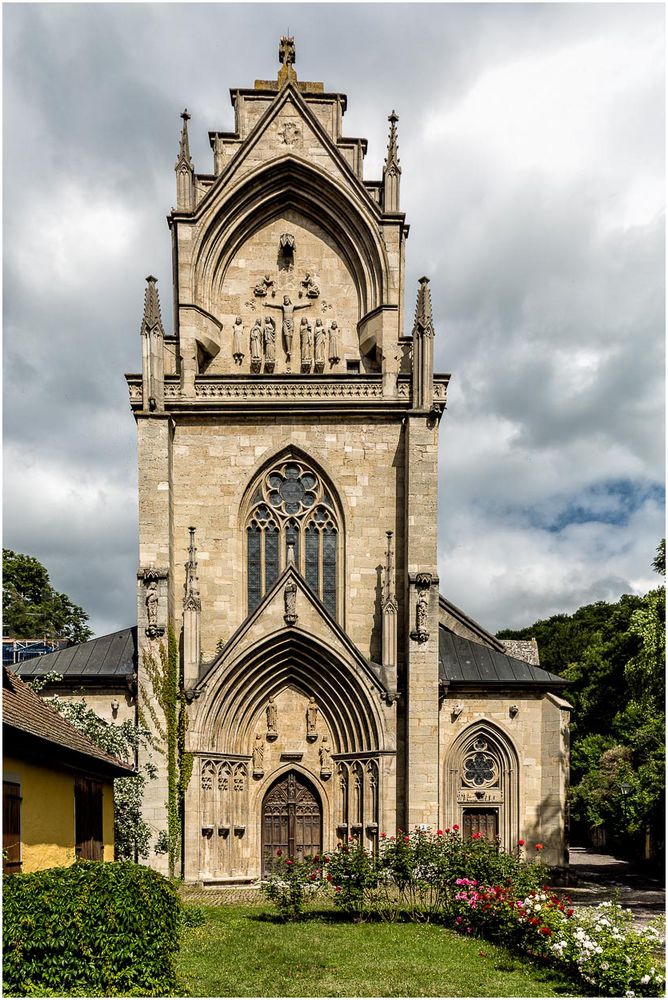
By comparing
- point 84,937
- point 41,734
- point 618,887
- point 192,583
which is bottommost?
point 618,887

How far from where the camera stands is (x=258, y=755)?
23.8m

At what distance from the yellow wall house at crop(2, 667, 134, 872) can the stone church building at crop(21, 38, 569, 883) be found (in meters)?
5.40

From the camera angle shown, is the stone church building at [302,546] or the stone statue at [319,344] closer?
the stone church building at [302,546]

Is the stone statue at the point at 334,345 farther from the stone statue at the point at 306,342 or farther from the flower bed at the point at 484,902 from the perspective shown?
the flower bed at the point at 484,902

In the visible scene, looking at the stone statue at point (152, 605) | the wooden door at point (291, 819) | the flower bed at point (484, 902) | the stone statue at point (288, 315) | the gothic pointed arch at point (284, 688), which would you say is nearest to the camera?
the flower bed at point (484, 902)

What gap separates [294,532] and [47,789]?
11757mm

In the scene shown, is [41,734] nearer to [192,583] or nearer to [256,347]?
[192,583]

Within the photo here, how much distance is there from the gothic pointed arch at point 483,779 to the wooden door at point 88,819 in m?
10.3

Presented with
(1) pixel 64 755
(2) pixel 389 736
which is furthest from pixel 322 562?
(1) pixel 64 755

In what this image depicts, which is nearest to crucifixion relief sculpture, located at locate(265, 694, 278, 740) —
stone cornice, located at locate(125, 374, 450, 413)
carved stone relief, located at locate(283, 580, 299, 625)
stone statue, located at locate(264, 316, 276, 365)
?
carved stone relief, located at locate(283, 580, 299, 625)

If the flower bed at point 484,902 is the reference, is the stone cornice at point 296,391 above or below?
above

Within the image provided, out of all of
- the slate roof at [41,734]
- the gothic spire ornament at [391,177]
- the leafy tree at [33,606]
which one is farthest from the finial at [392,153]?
the leafy tree at [33,606]

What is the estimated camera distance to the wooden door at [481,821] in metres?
24.7

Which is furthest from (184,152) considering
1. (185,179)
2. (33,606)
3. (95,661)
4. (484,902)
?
(33,606)
